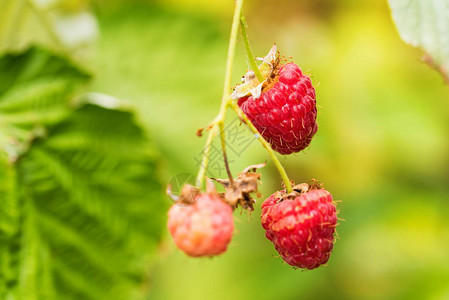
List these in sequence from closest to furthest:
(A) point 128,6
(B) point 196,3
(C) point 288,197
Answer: (C) point 288,197
(A) point 128,6
(B) point 196,3

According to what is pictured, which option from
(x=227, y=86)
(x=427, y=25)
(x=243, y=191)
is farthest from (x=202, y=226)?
(x=427, y=25)

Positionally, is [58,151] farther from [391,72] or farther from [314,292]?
[391,72]

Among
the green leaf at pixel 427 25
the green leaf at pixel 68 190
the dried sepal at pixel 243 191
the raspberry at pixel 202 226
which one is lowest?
the raspberry at pixel 202 226

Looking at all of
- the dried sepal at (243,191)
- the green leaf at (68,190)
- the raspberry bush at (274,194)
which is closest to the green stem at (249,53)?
the raspberry bush at (274,194)

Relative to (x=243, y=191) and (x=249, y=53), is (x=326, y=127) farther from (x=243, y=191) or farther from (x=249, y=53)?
(x=243, y=191)

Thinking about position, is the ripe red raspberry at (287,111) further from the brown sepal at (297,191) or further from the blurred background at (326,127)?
the blurred background at (326,127)

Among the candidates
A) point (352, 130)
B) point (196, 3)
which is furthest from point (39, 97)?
point (352, 130)
